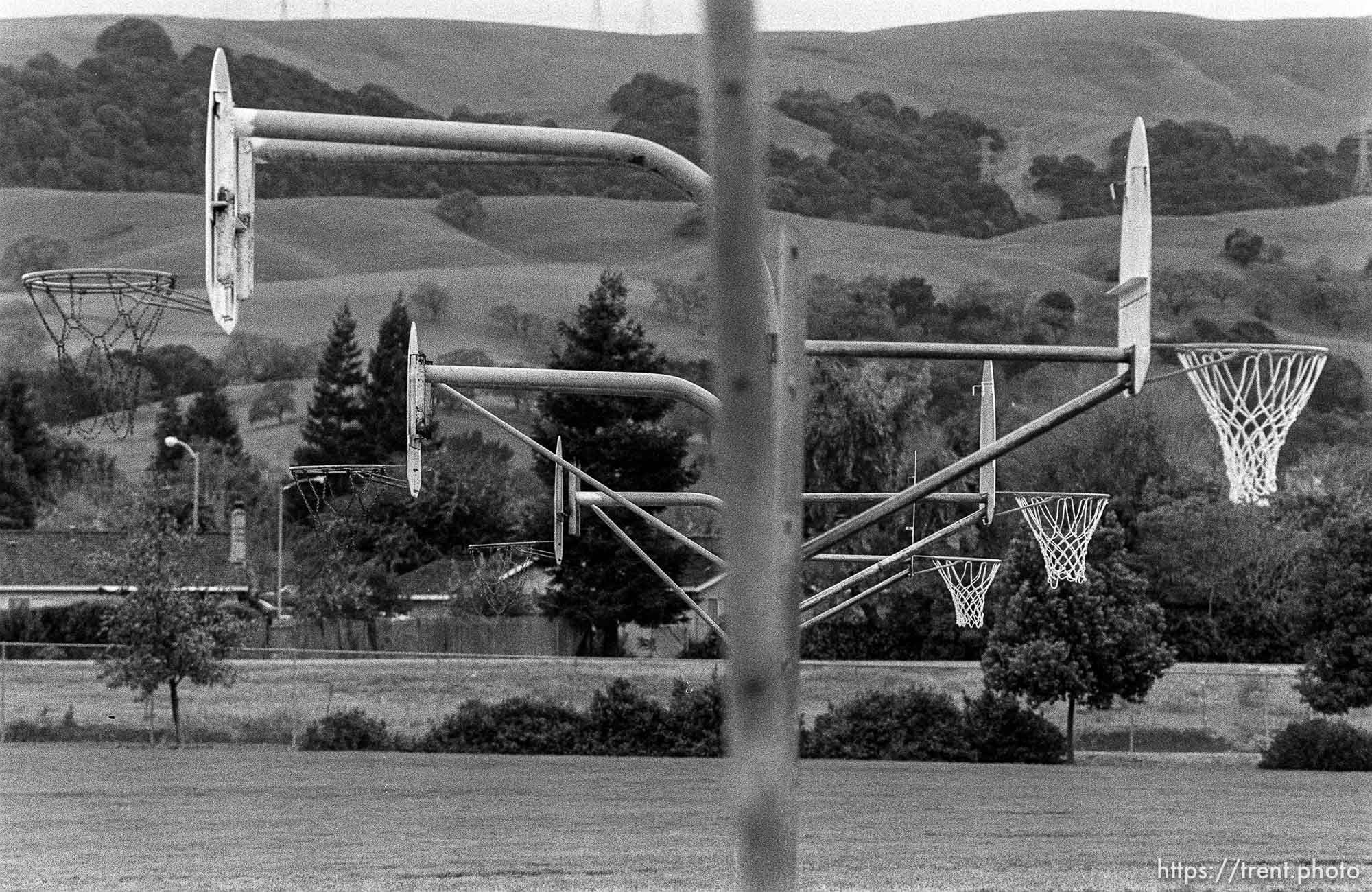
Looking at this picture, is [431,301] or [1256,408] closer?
[1256,408]

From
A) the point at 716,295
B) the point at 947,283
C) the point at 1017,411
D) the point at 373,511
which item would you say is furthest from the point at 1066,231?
the point at 716,295

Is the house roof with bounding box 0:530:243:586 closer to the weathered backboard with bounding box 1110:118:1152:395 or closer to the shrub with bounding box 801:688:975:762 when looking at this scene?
the shrub with bounding box 801:688:975:762

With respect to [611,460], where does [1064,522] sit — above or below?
below

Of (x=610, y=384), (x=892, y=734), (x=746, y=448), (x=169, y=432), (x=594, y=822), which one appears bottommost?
(x=594, y=822)

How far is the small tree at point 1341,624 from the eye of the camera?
42406 millimetres

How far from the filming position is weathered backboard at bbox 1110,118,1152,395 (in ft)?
24.4

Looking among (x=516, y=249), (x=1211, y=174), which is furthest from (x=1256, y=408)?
(x=1211, y=174)

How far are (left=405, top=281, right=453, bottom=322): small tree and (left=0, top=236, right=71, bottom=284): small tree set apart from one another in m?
32.5

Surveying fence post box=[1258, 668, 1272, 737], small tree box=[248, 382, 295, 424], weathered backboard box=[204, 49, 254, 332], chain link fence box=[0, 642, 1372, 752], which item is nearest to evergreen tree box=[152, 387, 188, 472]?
small tree box=[248, 382, 295, 424]

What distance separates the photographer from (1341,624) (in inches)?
1682

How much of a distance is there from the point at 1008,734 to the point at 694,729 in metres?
6.91

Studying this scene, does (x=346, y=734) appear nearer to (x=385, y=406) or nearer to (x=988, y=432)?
(x=988, y=432)

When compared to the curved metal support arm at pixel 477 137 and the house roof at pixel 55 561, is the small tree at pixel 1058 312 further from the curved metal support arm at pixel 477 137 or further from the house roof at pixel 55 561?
the curved metal support arm at pixel 477 137

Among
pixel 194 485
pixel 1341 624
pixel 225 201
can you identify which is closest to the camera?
pixel 225 201
